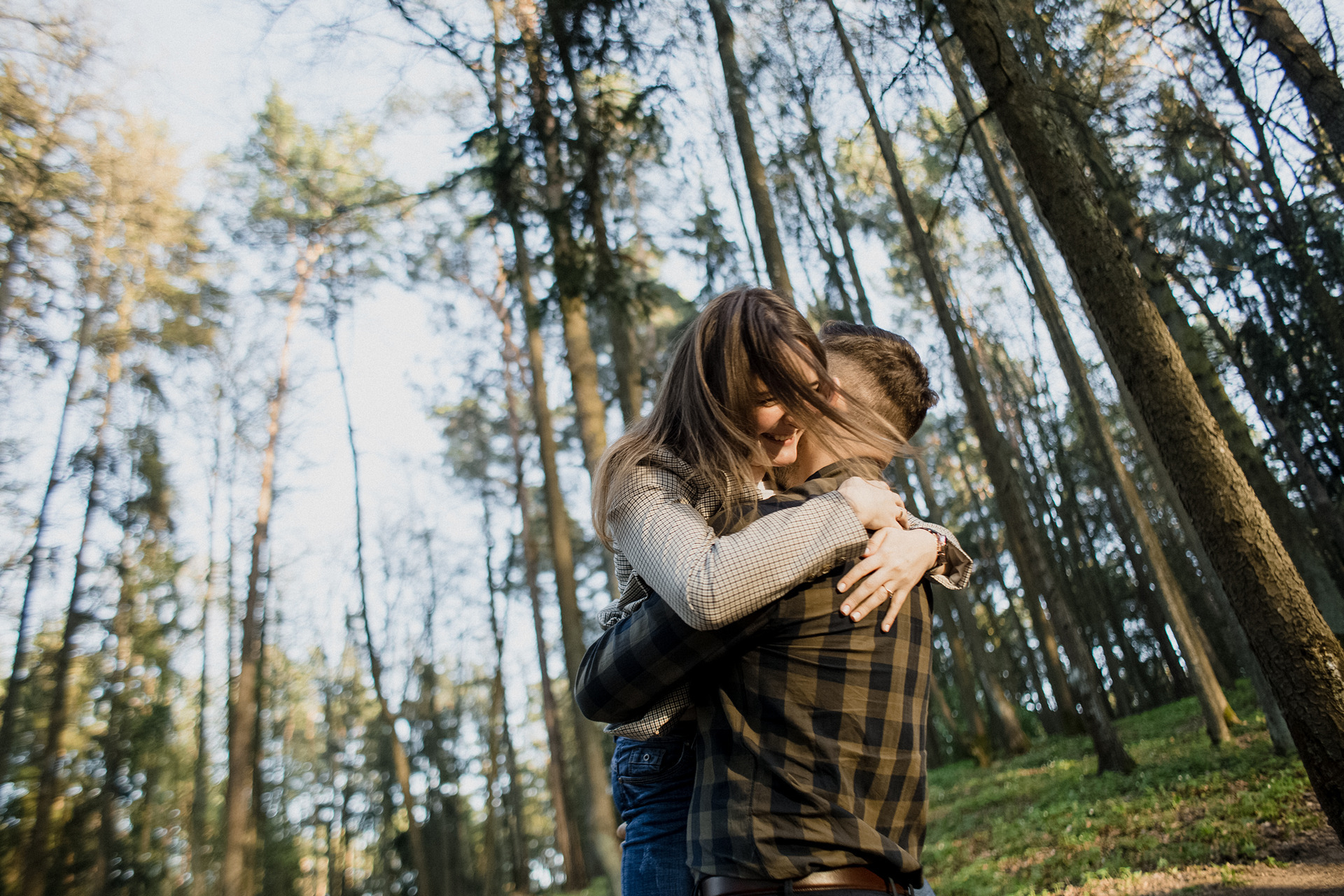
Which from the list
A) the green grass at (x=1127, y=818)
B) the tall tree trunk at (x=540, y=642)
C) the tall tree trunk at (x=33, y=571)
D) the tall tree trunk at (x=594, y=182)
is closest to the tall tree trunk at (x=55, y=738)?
the tall tree trunk at (x=33, y=571)

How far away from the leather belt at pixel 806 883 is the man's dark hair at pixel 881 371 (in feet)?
2.75

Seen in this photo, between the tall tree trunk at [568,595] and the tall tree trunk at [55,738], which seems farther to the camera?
the tall tree trunk at [55,738]

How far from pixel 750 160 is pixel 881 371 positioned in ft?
15.8

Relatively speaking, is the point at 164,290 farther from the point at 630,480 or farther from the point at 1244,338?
the point at 1244,338

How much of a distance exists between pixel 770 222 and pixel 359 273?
13.4m

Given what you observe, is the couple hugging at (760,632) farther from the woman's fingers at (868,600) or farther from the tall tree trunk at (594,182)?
the tall tree trunk at (594,182)

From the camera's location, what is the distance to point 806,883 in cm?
103

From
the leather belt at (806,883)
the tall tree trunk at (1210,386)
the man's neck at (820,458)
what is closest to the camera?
the leather belt at (806,883)

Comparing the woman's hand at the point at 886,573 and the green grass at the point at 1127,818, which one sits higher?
the woman's hand at the point at 886,573

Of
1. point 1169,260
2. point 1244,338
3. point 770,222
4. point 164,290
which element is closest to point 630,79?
point 770,222

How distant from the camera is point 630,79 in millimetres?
7133

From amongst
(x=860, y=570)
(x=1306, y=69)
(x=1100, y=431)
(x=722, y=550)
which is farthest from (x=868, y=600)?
(x=1100, y=431)

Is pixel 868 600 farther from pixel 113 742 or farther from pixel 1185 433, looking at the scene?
pixel 113 742

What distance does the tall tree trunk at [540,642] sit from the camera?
49.4ft
